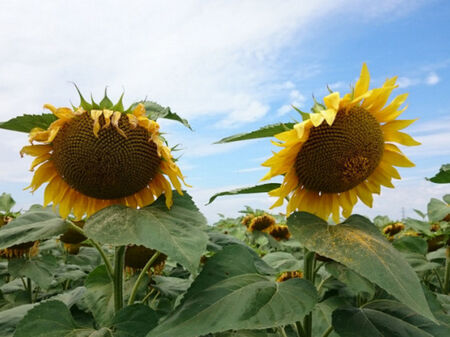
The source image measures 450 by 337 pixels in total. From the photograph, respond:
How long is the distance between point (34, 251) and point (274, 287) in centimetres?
238

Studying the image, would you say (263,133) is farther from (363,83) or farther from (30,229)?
(30,229)

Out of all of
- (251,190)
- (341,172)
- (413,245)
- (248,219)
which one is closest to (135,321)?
(251,190)

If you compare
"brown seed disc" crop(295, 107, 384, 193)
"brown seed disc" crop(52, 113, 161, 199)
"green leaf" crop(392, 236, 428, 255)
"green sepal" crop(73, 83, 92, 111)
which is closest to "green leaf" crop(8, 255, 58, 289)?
"brown seed disc" crop(52, 113, 161, 199)

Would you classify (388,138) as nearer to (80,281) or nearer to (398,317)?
(398,317)

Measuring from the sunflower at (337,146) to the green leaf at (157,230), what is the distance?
0.38 m

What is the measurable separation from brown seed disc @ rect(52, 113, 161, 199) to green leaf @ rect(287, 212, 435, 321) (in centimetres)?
57

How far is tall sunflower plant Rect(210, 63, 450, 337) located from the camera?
125cm

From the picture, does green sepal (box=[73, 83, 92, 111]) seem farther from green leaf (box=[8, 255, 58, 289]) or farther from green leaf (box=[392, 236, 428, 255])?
green leaf (box=[392, 236, 428, 255])

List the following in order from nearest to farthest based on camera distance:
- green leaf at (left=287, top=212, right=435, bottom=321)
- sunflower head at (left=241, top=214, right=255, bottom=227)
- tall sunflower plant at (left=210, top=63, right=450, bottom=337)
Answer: green leaf at (left=287, top=212, right=435, bottom=321) → tall sunflower plant at (left=210, top=63, right=450, bottom=337) → sunflower head at (left=241, top=214, right=255, bottom=227)

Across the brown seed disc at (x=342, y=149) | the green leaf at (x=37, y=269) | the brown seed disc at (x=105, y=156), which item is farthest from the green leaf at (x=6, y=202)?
the brown seed disc at (x=342, y=149)

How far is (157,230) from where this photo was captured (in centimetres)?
123

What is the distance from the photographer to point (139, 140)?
59.6 inches

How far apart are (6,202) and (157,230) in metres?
2.54

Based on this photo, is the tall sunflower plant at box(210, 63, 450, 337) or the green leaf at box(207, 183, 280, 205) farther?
the green leaf at box(207, 183, 280, 205)
